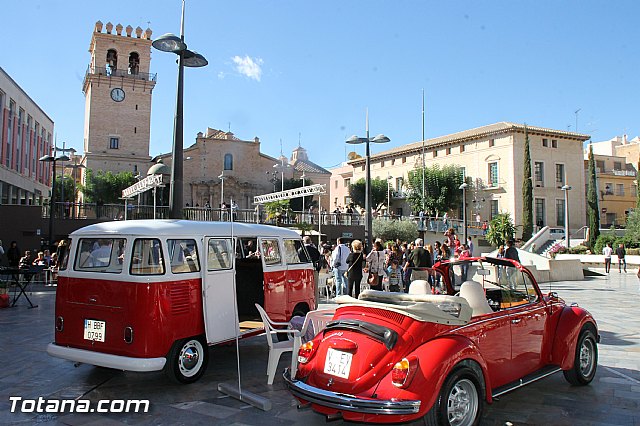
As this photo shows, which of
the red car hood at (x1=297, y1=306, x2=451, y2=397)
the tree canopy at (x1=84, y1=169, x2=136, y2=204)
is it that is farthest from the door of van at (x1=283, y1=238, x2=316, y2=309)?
the tree canopy at (x1=84, y1=169, x2=136, y2=204)

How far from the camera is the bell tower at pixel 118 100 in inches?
2149

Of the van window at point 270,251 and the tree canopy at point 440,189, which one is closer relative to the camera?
the van window at point 270,251

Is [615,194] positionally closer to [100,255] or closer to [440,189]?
[440,189]

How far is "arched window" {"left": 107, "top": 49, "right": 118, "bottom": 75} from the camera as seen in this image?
5526cm

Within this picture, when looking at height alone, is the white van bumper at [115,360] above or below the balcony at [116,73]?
below

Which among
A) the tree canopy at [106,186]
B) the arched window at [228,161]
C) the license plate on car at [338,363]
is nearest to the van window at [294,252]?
the license plate on car at [338,363]

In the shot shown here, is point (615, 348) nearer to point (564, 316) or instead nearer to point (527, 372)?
point (564, 316)

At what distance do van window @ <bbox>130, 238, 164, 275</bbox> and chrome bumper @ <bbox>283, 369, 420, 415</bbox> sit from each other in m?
2.48

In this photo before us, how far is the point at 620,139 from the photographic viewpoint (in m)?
73.8

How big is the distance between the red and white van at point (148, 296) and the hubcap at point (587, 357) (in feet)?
14.1

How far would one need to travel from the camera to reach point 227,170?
192ft

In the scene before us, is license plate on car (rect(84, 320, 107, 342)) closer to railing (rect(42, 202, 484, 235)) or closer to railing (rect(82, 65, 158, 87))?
railing (rect(42, 202, 484, 235))

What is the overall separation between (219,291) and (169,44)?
6.54 meters

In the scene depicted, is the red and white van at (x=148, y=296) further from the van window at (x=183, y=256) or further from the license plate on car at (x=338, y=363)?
the license plate on car at (x=338, y=363)
